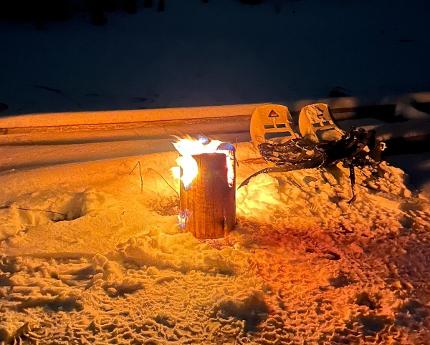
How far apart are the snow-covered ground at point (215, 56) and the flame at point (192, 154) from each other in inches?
214

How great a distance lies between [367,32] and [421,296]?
13.0 meters

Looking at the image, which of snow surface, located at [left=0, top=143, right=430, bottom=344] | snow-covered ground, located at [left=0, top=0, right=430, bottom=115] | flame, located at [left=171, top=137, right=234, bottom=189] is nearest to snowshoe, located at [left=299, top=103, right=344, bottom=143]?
snow surface, located at [left=0, top=143, right=430, bottom=344]

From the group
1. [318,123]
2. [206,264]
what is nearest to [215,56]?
[318,123]

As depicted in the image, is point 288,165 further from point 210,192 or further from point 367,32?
point 367,32

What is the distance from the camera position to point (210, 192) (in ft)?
14.1

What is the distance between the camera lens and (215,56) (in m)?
13.5

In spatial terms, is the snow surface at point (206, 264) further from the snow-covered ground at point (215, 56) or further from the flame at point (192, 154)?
the snow-covered ground at point (215, 56)

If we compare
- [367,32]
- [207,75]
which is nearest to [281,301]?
[207,75]

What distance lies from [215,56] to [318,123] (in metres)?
7.23

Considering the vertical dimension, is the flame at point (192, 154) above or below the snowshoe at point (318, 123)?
below

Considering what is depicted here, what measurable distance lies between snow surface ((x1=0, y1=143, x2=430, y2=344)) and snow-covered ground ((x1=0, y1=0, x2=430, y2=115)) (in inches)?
181

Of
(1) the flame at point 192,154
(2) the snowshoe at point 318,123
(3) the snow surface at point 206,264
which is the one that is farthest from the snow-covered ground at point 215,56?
(1) the flame at point 192,154

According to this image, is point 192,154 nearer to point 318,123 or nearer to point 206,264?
point 206,264

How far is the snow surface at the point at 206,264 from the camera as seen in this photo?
3.31m
